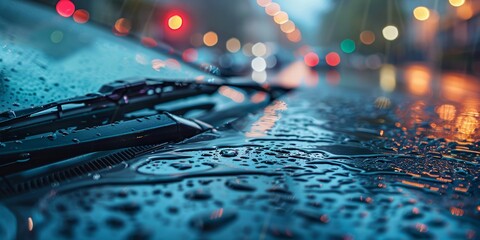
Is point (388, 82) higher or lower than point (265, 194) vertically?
higher

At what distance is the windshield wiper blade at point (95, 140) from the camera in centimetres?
177

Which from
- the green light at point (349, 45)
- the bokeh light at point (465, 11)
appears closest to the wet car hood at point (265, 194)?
the bokeh light at point (465, 11)

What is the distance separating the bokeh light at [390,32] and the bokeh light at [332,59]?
30726 millimetres

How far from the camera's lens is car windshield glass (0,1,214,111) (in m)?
2.58

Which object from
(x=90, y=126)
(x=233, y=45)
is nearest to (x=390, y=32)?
(x=233, y=45)

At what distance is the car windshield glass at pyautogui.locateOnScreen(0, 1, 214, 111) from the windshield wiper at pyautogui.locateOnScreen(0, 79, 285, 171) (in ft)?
0.51

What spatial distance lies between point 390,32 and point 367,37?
391 cm

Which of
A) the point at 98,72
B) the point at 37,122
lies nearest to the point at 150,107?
the point at 98,72

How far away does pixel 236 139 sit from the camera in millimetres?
2334

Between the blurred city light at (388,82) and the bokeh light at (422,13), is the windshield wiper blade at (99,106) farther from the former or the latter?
the bokeh light at (422,13)

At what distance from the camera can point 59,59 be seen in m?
3.06

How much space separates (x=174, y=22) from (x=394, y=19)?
3865 cm

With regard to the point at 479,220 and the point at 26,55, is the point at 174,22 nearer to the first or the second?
the point at 26,55

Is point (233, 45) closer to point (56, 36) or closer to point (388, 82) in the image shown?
point (388, 82)
